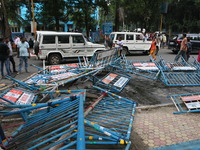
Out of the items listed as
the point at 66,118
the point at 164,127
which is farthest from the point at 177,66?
the point at 66,118

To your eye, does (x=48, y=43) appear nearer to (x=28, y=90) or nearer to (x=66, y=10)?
(x=28, y=90)

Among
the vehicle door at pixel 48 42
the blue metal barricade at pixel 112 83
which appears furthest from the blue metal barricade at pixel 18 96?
the vehicle door at pixel 48 42

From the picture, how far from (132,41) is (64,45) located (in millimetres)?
6062

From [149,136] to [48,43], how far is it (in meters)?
8.51

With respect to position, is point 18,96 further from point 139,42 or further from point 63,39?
point 139,42

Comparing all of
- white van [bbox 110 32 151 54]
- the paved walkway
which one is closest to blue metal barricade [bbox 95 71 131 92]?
the paved walkway

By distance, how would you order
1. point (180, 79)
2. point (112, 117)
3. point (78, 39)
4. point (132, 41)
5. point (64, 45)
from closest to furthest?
point (112, 117) < point (180, 79) < point (64, 45) < point (78, 39) < point (132, 41)

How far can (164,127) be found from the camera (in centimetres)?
355

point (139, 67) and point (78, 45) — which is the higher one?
point (78, 45)

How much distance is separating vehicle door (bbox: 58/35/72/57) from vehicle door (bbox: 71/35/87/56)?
274 millimetres

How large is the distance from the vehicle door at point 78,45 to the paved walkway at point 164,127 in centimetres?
734

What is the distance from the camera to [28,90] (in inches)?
181

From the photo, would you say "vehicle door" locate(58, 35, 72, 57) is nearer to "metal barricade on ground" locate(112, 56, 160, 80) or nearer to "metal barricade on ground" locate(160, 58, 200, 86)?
"metal barricade on ground" locate(112, 56, 160, 80)

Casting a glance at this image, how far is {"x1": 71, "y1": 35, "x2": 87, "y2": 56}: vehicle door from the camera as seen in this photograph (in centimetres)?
1057
